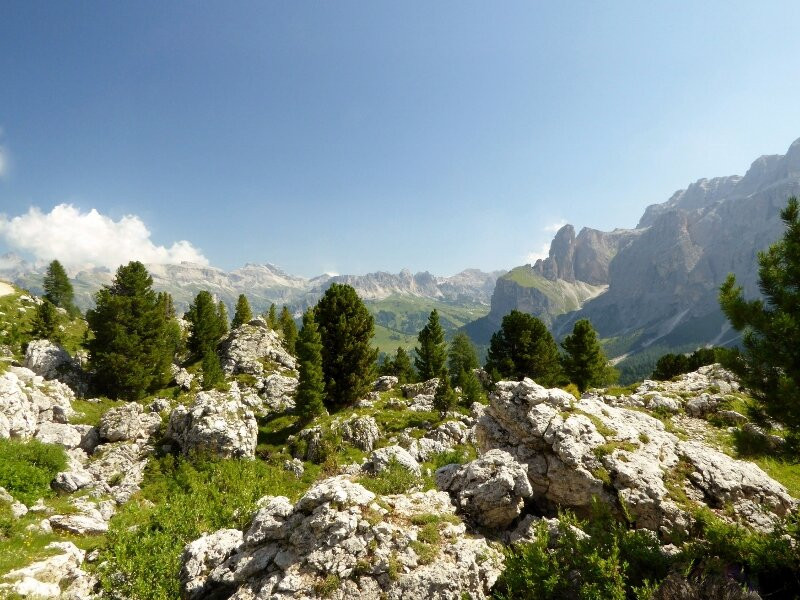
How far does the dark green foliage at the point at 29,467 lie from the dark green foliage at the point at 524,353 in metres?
42.9

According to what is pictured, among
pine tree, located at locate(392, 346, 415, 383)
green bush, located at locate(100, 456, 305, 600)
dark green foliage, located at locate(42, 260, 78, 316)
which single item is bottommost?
pine tree, located at locate(392, 346, 415, 383)

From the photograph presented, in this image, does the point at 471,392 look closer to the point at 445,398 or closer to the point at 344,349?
the point at 445,398

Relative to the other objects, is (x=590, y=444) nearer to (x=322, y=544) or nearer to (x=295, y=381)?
(x=322, y=544)

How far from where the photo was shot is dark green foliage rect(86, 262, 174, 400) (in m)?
42.2

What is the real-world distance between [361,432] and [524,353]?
27.5 metres

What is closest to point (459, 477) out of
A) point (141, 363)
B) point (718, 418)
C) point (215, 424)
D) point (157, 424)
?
point (215, 424)

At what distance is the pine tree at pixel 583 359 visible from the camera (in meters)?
49.1

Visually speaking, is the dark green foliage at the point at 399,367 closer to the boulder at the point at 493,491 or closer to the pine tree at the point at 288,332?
the pine tree at the point at 288,332

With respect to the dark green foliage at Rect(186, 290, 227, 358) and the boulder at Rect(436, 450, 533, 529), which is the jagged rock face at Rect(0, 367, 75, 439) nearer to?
the dark green foliage at Rect(186, 290, 227, 358)

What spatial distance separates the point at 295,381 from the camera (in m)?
50.4

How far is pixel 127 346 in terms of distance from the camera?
4262 cm

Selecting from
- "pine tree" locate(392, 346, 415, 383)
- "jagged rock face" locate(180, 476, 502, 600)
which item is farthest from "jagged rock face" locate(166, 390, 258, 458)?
"pine tree" locate(392, 346, 415, 383)

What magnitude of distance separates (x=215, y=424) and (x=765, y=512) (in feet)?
103

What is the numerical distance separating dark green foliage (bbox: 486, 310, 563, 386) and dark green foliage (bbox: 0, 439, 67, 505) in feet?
141
